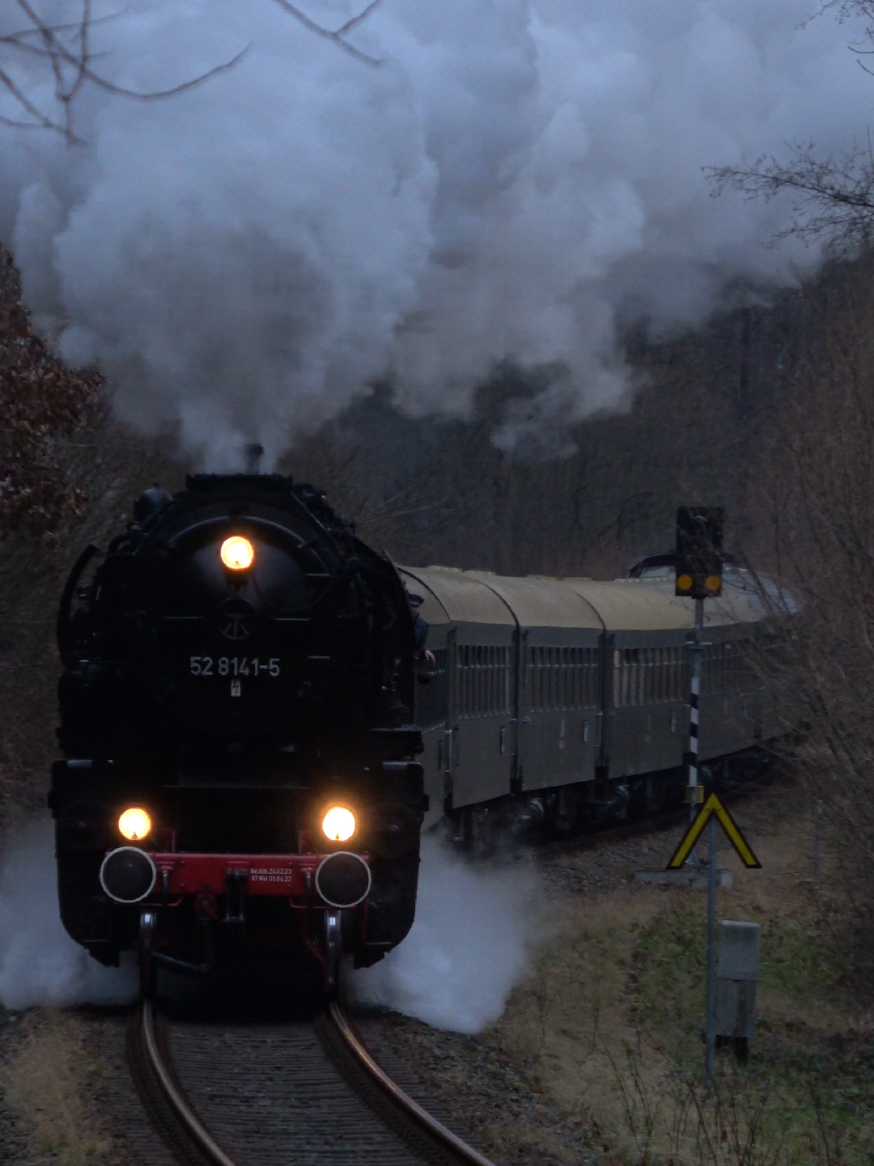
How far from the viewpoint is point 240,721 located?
25.3 feet

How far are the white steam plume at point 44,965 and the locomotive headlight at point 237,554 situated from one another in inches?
95.5

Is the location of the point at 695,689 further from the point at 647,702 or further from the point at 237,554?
the point at 237,554

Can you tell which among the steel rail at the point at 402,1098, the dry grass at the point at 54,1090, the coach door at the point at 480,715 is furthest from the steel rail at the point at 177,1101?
the coach door at the point at 480,715

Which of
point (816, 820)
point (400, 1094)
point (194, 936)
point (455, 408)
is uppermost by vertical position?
point (455, 408)

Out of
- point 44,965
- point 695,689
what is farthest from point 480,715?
point 44,965

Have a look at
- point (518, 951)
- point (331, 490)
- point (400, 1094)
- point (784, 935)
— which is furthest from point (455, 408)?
point (331, 490)

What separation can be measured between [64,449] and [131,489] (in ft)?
6.92

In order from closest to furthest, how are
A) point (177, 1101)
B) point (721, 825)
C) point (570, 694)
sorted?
point (177, 1101)
point (721, 825)
point (570, 694)

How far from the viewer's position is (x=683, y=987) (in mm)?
11000

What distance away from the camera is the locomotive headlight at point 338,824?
7.76 meters

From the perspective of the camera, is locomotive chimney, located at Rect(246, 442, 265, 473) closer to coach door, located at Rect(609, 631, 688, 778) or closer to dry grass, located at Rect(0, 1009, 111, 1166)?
dry grass, located at Rect(0, 1009, 111, 1166)

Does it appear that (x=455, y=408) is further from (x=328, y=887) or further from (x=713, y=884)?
(x=328, y=887)

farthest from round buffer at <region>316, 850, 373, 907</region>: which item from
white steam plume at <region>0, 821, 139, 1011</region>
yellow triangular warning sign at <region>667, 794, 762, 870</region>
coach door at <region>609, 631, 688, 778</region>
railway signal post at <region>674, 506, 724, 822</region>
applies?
coach door at <region>609, 631, 688, 778</region>

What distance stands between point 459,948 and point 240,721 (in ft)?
9.59
